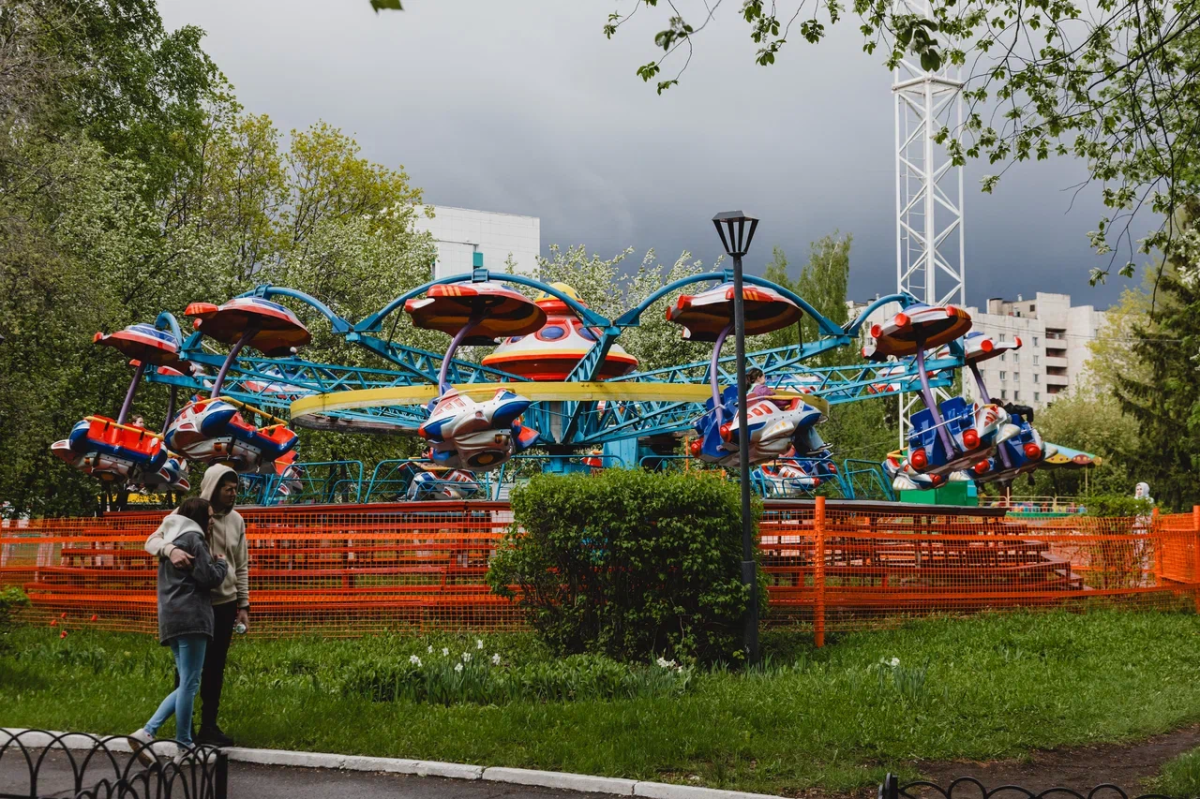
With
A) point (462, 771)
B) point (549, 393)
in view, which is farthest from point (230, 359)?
point (462, 771)

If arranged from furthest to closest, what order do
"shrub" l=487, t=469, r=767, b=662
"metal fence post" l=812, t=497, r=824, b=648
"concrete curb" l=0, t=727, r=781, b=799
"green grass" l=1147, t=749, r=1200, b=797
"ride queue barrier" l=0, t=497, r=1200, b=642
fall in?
"ride queue barrier" l=0, t=497, r=1200, b=642, "metal fence post" l=812, t=497, r=824, b=648, "shrub" l=487, t=469, r=767, b=662, "concrete curb" l=0, t=727, r=781, b=799, "green grass" l=1147, t=749, r=1200, b=797

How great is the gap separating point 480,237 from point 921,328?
178 ft

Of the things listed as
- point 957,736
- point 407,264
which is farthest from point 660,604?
point 407,264

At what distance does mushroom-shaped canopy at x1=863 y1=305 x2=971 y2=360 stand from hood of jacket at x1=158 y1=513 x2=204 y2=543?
10450 millimetres

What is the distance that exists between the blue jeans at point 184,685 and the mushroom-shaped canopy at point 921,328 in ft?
34.8

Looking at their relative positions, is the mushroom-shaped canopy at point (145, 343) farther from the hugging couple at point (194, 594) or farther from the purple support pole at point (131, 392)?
the hugging couple at point (194, 594)

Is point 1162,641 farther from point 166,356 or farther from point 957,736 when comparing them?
point 166,356

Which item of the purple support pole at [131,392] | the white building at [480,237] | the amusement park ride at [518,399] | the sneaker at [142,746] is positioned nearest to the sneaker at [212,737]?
the sneaker at [142,746]

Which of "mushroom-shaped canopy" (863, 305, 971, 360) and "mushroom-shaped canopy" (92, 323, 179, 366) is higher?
"mushroom-shaped canopy" (863, 305, 971, 360)

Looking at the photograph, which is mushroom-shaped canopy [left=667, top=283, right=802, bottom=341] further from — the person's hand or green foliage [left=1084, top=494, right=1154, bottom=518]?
the person's hand

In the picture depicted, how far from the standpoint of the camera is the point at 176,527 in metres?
7.52

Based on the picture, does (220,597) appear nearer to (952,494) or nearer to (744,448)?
(744,448)

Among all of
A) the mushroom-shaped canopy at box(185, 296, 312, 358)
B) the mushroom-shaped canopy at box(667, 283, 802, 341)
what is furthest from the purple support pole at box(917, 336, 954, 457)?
the mushroom-shaped canopy at box(185, 296, 312, 358)

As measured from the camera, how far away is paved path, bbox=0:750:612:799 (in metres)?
7.06
